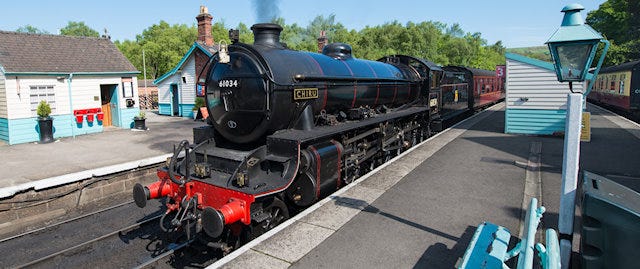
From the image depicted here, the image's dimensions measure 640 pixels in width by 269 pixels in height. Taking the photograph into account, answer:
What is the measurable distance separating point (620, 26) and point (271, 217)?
56.3 m

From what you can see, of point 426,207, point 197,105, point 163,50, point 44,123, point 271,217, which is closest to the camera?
point 271,217

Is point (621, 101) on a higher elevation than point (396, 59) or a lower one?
lower

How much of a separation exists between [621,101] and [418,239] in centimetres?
2141

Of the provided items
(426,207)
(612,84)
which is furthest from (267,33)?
(612,84)

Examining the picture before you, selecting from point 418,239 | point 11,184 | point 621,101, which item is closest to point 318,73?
point 418,239

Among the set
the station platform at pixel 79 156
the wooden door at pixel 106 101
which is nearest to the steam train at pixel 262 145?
the station platform at pixel 79 156

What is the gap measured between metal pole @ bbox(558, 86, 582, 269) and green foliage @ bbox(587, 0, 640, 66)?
44.8 m

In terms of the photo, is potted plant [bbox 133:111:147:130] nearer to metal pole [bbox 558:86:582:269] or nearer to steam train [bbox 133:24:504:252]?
steam train [bbox 133:24:504:252]

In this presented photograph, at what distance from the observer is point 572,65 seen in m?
3.43

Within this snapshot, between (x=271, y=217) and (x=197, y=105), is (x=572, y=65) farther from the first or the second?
(x=197, y=105)

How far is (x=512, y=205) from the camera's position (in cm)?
607

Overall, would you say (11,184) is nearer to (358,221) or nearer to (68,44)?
(358,221)

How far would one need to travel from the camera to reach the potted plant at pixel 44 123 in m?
13.6

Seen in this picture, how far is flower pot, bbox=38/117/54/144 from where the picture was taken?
13.6 metres
